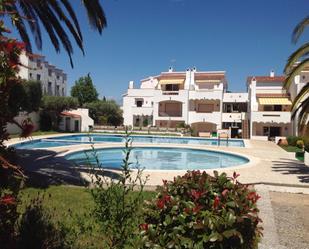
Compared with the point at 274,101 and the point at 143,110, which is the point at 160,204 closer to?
the point at 274,101

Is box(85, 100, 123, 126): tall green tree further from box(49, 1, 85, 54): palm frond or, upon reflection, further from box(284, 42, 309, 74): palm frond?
box(284, 42, 309, 74): palm frond

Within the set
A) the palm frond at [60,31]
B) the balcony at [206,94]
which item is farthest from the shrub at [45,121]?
the palm frond at [60,31]

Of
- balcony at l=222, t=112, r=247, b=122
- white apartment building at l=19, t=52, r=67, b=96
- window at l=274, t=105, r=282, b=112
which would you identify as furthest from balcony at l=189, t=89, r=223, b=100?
white apartment building at l=19, t=52, r=67, b=96

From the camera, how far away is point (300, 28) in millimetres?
14328

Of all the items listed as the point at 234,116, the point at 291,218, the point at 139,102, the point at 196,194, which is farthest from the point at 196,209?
the point at 139,102

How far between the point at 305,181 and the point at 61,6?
12.1 meters

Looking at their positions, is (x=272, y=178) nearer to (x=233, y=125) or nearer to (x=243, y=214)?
(x=243, y=214)

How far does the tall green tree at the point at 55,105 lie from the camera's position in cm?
3756

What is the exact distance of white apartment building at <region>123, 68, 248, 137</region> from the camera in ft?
151

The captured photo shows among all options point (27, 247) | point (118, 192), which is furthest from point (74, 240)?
point (118, 192)

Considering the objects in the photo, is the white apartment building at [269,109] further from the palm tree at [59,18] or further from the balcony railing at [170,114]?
the palm tree at [59,18]

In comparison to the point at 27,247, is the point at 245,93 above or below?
above

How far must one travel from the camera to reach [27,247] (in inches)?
174

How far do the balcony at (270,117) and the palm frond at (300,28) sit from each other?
86.6ft
